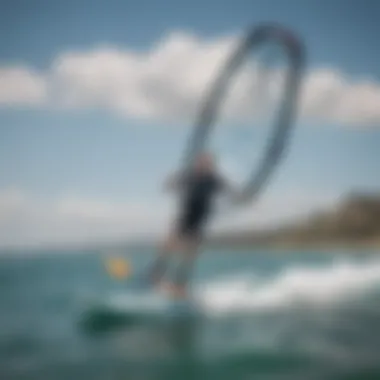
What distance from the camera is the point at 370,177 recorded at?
84.1 inches

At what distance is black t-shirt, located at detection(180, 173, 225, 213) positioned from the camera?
208 cm

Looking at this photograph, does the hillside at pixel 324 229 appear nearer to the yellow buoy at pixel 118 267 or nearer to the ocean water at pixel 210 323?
the ocean water at pixel 210 323

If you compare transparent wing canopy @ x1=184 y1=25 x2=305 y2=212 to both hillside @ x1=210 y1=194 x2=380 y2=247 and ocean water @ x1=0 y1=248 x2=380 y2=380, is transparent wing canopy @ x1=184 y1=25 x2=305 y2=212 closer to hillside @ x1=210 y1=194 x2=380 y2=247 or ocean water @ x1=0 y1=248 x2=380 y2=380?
hillside @ x1=210 y1=194 x2=380 y2=247

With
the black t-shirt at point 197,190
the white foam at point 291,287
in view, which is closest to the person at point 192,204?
the black t-shirt at point 197,190

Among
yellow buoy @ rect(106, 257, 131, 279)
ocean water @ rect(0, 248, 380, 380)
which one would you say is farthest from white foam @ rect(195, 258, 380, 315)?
yellow buoy @ rect(106, 257, 131, 279)

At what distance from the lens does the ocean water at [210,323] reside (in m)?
1.99

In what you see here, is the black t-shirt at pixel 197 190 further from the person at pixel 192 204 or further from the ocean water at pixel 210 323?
the ocean water at pixel 210 323

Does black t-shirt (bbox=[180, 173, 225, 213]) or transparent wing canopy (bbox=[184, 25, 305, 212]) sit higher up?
transparent wing canopy (bbox=[184, 25, 305, 212])

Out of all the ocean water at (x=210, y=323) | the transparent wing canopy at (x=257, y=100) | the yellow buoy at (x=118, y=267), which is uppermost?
the transparent wing canopy at (x=257, y=100)

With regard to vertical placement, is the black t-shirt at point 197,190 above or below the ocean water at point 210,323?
above

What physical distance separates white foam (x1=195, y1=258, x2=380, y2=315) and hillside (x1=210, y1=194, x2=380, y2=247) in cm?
8

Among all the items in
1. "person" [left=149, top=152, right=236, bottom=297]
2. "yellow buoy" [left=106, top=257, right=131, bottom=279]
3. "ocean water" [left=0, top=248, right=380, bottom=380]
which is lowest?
"ocean water" [left=0, top=248, right=380, bottom=380]

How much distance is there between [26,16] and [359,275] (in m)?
1.31

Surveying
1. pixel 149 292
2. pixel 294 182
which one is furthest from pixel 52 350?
pixel 294 182
